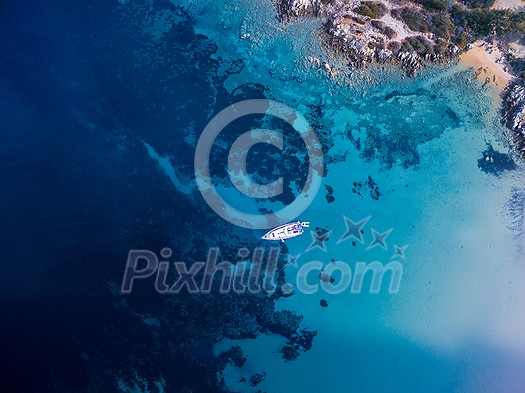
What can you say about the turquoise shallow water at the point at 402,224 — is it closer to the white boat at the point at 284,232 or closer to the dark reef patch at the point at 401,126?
the dark reef patch at the point at 401,126

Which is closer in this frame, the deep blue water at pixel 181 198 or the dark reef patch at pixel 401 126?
the deep blue water at pixel 181 198

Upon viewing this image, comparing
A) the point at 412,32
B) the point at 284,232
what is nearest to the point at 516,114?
the point at 412,32

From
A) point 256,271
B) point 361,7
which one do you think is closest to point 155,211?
point 256,271

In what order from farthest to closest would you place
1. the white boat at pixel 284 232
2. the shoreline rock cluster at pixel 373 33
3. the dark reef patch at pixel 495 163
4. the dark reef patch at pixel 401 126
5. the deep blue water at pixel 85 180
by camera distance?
1. the dark reef patch at pixel 495 163
2. the dark reef patch at pixel 401 126
3. the shoreline rock cluster at pixel 373 33
4. the white boat at pixel 284 232
5. the deep blue water at pixel 85 180

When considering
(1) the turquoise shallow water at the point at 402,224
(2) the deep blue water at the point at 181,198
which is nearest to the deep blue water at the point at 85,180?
(2) the deep blue water at the point at 181,198

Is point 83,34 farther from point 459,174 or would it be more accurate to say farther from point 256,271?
point 459,174

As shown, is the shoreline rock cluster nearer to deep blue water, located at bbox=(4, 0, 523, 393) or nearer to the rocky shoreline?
the rocky shoreline
